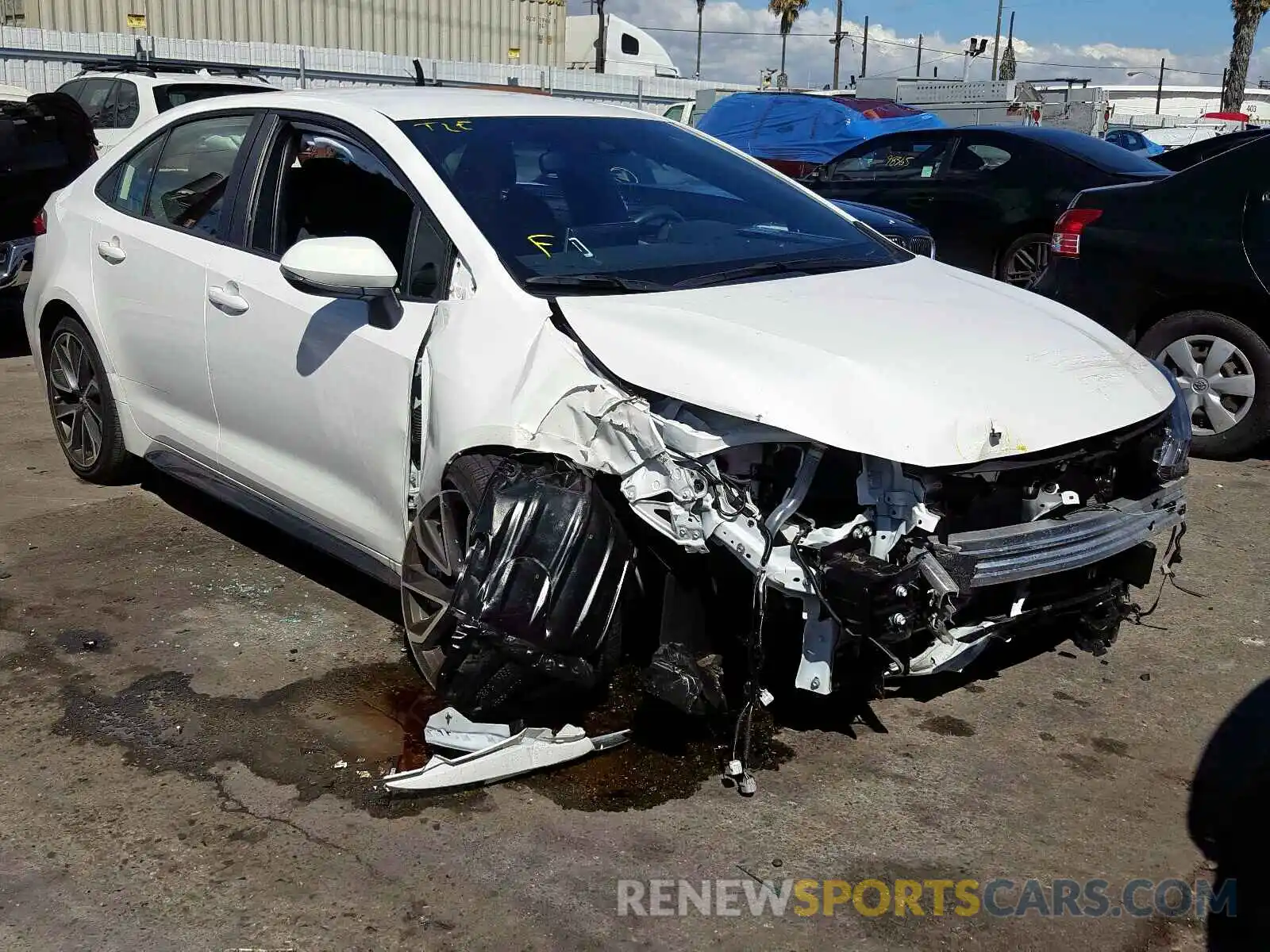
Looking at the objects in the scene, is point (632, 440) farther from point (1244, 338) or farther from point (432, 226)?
point (1244, 338)

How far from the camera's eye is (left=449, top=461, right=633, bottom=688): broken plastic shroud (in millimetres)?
3143

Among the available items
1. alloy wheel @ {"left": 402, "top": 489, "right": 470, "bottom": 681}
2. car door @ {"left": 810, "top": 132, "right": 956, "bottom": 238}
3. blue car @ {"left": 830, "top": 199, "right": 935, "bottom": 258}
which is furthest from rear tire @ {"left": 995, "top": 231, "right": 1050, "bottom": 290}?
alloy wheel @ {"left": 402, "top": 489, "right": 470, "bottom": 681}

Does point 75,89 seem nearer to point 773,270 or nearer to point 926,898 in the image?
point 773,270

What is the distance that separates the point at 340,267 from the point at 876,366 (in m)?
1.53

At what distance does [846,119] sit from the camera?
1784cm

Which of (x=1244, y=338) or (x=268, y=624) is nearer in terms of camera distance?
(x=268, y=624)

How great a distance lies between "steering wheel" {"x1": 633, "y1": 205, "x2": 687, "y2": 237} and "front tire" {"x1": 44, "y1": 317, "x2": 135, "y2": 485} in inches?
98.2

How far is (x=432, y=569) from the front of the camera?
3.59 metres

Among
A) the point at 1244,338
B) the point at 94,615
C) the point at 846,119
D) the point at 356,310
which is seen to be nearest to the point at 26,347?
the point at 94,615

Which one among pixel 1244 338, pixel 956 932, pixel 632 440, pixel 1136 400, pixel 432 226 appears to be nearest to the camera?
pixel 956 932

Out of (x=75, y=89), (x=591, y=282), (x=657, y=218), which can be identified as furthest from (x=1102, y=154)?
(x=75, y=89)

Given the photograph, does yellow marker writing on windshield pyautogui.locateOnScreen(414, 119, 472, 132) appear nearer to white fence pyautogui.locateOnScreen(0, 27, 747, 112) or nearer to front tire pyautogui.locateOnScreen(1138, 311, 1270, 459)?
front tire pyautogui.locateOnScreen(1138, 311, 1270, 459)

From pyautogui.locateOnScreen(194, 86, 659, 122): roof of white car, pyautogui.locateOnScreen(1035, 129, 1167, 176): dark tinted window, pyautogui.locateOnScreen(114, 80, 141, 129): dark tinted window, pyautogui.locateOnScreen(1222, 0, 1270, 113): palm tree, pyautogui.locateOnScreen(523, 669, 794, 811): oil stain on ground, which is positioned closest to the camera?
pyautogui.locateOnScreen(523, 669, 794, 811): oil stain on ground

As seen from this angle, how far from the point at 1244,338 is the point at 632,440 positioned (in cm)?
427
